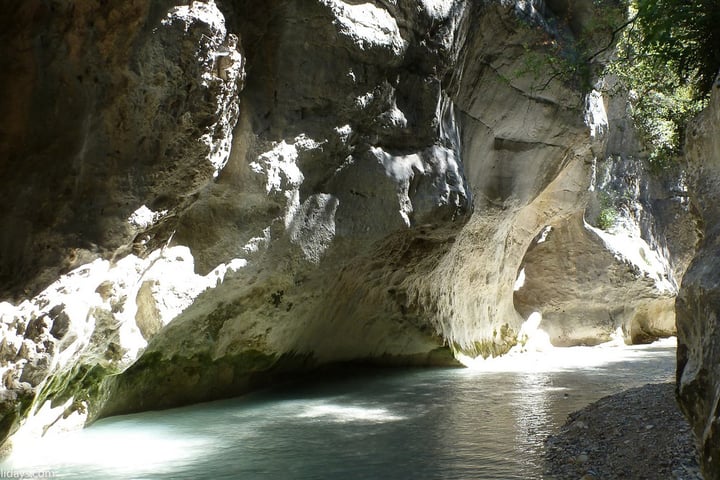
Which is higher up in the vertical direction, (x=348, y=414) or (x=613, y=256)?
(x=613, y=256)

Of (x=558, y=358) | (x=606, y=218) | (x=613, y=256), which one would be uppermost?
(x=606, y=218)

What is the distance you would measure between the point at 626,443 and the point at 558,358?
9806 mm

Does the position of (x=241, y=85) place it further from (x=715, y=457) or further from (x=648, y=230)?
(x=648, y=230)

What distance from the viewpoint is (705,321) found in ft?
11.3

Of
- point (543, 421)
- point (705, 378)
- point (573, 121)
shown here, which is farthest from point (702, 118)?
point (573, 121)

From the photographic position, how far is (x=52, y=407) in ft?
18.8

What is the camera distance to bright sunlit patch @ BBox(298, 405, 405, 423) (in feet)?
22.1

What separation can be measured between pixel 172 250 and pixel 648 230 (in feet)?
49.5

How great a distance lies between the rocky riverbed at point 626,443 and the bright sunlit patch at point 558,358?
5.92 m

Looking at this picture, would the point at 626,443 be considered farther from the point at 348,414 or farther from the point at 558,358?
the point at 558,358

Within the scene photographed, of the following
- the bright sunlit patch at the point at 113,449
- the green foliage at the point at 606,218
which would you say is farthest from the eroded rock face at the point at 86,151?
the green foliage at the point at 606,218

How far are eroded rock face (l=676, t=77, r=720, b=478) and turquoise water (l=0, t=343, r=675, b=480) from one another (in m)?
1.34

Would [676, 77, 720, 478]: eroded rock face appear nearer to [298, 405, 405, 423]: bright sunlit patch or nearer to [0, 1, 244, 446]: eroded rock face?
[298, 405, 405, 423]: bright sunlit patch

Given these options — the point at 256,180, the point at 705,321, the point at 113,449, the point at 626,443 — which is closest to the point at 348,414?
the point at 113,449
